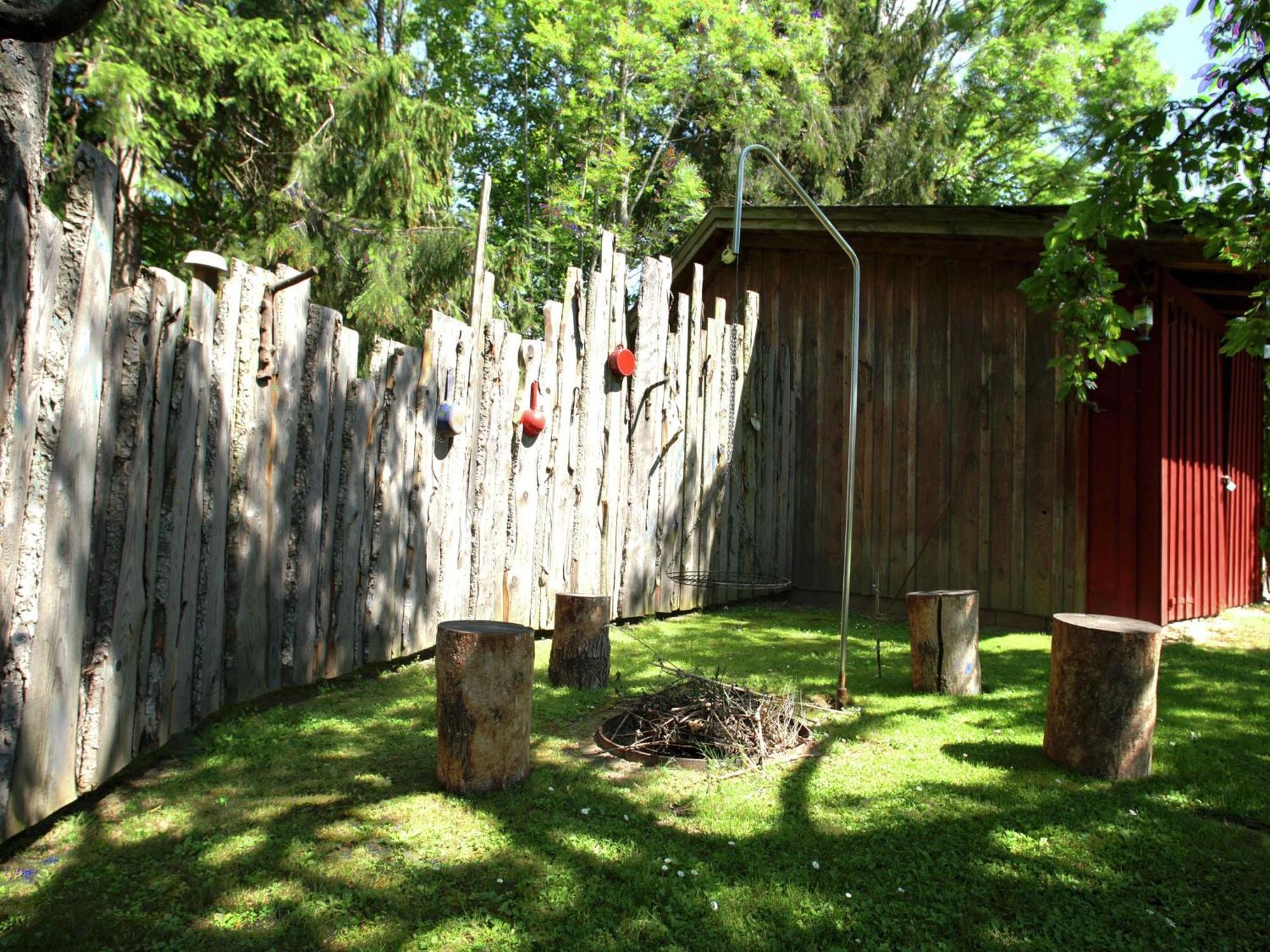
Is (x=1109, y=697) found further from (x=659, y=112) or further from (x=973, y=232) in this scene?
(x=659, y=112)

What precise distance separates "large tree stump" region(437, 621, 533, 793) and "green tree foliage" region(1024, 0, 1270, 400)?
11.9 feet

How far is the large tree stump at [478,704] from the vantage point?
3.12 metres

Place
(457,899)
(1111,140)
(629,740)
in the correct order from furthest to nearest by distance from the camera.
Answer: (1111,140)
(629,740)
(457,899)

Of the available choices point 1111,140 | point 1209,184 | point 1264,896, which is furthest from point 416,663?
point 1209,184

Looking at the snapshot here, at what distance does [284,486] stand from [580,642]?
5.69 feet

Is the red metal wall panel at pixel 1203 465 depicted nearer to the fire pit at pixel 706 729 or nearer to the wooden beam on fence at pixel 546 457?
the fire pit at pixel 706 729

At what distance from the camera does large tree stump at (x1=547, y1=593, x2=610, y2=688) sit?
4691mm

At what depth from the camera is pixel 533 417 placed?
221 inches

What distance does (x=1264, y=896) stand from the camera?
2.56 metres

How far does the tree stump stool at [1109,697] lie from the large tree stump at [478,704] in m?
2.23

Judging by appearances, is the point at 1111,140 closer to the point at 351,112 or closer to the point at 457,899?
the point at 457,899

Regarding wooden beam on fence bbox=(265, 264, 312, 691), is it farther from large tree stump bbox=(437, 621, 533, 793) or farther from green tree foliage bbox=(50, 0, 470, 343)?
green tree foliage bbox=(50, 0, 470, 343)

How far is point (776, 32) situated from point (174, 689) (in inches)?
867

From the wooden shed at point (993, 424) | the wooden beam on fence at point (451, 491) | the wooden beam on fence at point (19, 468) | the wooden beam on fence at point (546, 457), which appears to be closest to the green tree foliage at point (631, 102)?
the wooden shed at point (993, 424)
